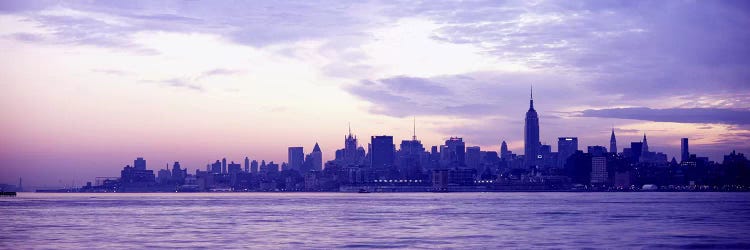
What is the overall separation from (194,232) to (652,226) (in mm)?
45122

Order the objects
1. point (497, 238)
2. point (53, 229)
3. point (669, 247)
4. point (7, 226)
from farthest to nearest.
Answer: point (7, 226) < point (53, 229) < point (497, 238) < point (669, 247)

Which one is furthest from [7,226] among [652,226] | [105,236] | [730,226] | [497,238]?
[730,226]

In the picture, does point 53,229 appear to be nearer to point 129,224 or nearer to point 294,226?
point 129,224

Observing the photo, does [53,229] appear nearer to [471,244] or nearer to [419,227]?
[419,227]

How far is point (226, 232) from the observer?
83750mm

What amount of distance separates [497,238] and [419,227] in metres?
15.8

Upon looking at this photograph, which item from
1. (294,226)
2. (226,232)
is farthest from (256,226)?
(226,232)

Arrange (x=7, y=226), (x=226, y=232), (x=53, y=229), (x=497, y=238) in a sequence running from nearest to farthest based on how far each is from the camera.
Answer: (x=497, y=238) < (x=226, y=232) < (x=53, y=229) < (x=7, y=226)

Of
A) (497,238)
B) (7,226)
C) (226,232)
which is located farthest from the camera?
(7,226)

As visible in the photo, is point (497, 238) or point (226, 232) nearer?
point (497, 238)

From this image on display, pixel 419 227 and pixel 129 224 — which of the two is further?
pixel 129 224

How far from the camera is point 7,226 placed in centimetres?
9581

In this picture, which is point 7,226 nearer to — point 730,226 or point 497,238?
point 497,238

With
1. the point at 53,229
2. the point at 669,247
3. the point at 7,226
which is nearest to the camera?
the point at 669,247
